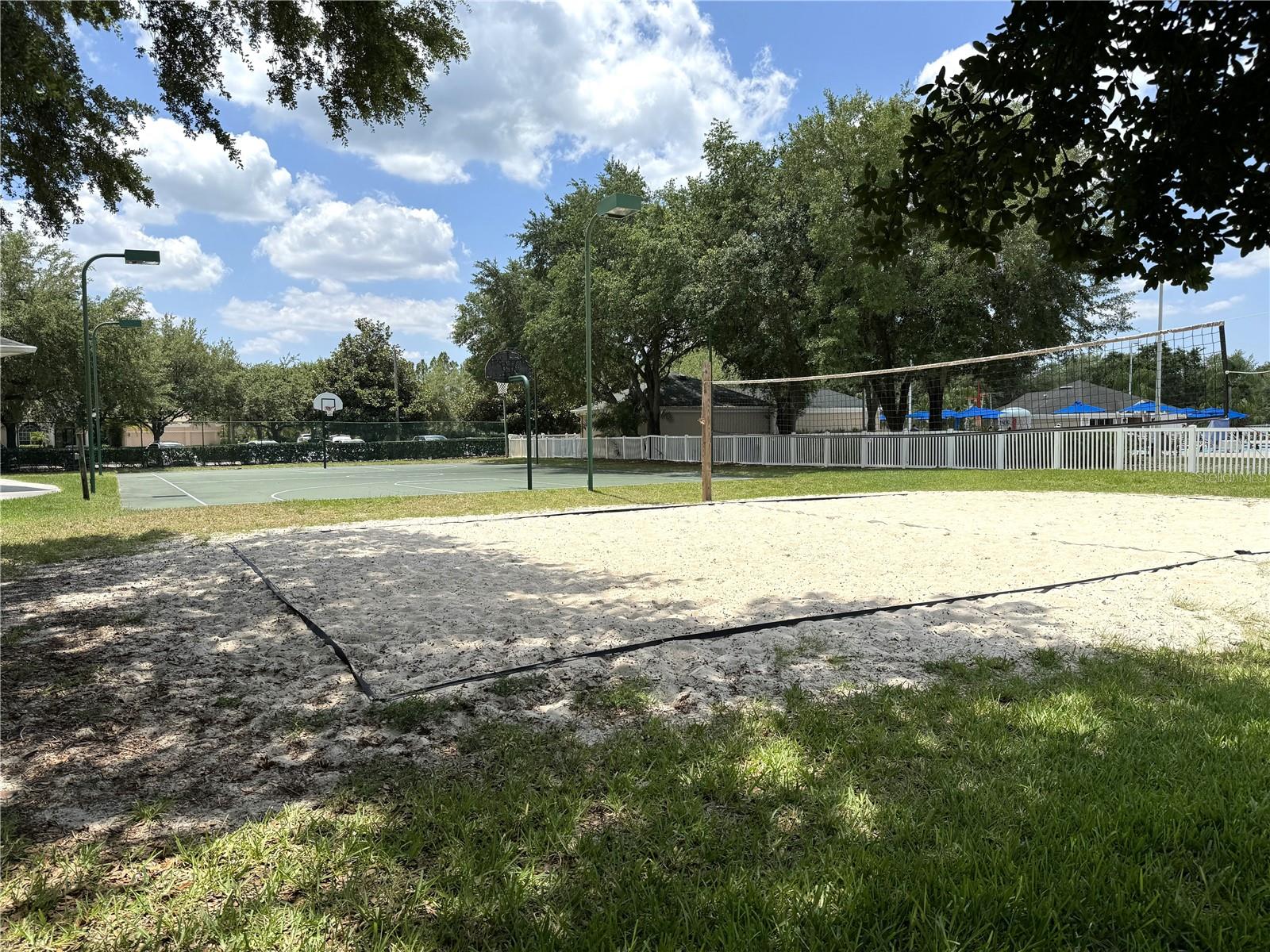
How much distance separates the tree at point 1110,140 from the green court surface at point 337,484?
527 inches

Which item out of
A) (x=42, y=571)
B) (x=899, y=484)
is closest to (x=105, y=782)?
(x=42, y=571)

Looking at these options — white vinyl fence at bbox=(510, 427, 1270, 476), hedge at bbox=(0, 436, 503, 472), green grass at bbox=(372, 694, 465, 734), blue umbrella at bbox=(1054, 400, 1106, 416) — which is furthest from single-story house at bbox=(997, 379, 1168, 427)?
hedge at bbox=(0, 436, 503, 472)

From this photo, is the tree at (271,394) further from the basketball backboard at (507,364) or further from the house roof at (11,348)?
the house roof at (11,348)

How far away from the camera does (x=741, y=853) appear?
6.87 feet

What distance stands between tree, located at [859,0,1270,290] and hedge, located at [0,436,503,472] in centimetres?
3903

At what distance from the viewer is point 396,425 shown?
44.6 metres

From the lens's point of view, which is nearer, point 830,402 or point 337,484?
point 337,484

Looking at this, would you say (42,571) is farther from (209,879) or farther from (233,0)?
(209,879)

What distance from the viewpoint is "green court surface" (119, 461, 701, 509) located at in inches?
628

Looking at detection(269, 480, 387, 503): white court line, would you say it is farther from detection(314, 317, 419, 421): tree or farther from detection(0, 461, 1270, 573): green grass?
detection(314, 317, 419, 421): tree

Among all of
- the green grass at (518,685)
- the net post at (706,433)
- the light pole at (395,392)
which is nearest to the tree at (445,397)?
the light pole at (395,392)

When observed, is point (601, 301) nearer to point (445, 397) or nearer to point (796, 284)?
point (796, 284)

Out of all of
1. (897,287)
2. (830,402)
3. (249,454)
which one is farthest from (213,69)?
(249,454)

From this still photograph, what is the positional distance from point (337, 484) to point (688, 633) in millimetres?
18687
